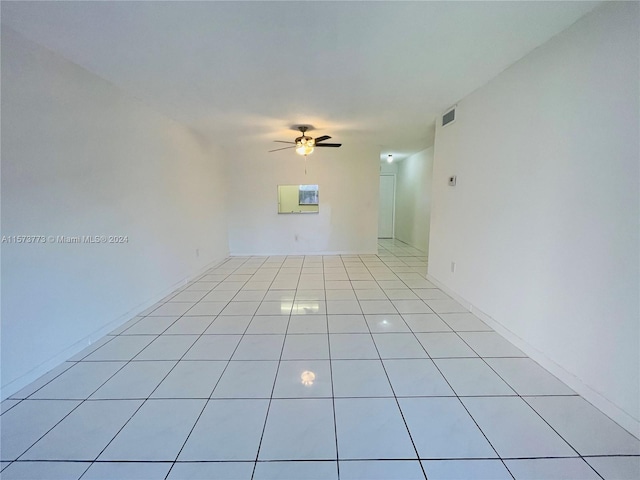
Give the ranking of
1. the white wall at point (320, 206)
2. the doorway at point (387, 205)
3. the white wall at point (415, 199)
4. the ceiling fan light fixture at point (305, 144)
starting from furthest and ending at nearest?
the doorway at point (387, 205) → the white wall at point (415, 199) → the white wall at point (320, 206) → the ceiling fan light fixture at point (305, 144)

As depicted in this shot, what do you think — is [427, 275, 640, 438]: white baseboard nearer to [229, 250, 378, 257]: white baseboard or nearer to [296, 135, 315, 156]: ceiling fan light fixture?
[296, 135, 315, 156]: ceiling fan light fixture

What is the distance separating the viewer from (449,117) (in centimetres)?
338

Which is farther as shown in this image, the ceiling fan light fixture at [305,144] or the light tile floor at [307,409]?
the ceiling fan light fixture at [305,144]

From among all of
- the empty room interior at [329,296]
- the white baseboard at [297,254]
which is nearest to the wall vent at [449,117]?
the empty room interior at [329,296]

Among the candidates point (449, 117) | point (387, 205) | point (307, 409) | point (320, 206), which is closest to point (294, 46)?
point (449, 117)

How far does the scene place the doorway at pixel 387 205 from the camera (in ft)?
26.8

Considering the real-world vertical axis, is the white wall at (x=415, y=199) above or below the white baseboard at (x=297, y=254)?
above

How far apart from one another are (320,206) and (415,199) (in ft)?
7.96

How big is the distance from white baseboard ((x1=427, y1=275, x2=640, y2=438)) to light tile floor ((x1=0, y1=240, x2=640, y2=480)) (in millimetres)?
45

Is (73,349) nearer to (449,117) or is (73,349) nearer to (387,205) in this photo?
(449,117)

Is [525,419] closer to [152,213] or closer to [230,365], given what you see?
[230,365]

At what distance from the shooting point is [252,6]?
5.18 feet

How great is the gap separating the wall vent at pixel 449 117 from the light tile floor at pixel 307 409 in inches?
92.3

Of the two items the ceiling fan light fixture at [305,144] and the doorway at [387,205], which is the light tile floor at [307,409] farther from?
the doorway at [387,205]
